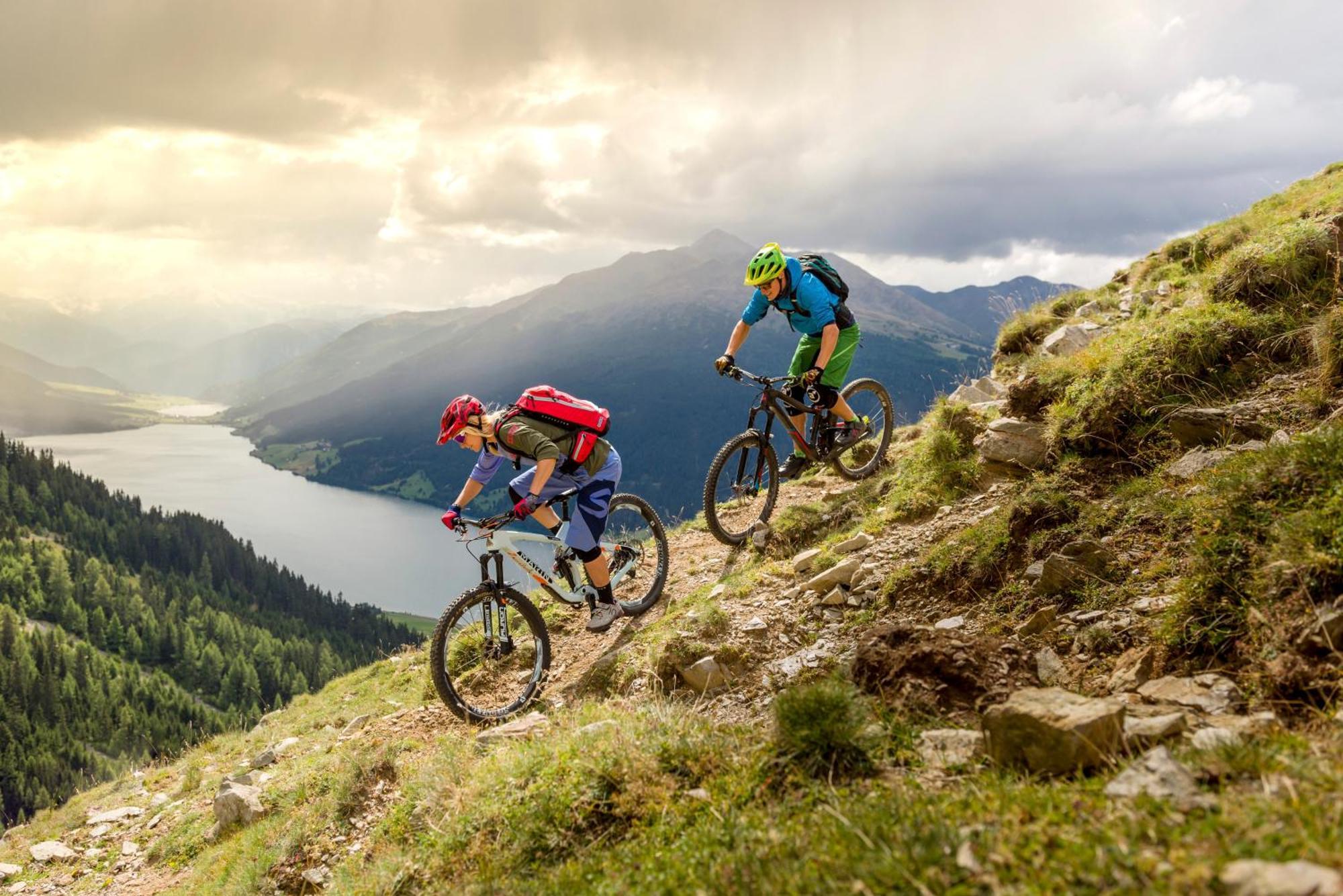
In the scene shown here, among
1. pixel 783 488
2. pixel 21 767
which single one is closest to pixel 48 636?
pixel 21 767

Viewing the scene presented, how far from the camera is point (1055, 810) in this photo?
3.05 m

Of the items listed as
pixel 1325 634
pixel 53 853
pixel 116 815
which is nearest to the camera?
pixel 1325 634

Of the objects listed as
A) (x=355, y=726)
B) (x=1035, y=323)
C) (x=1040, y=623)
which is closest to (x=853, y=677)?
(x=1040, y=623)

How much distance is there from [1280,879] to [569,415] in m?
7.57

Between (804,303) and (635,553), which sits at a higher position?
(804,303)

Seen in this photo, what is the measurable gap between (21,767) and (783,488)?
16557 centimetres

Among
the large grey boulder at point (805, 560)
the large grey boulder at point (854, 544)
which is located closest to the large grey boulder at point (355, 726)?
the large grey boulder at point (805, 560)

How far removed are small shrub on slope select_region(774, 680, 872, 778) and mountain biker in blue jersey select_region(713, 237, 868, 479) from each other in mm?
6563

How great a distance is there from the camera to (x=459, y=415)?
27.2ft

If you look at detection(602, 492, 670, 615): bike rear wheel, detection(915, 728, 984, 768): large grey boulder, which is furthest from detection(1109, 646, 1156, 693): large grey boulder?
detection(602, 492, 670, 615): bike rear wheel

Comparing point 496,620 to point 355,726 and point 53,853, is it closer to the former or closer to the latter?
point 355,726

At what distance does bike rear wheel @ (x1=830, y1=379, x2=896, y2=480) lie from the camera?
12273 mm

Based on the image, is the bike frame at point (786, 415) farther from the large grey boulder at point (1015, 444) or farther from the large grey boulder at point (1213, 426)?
the large grey boulder at point (1213, 426)

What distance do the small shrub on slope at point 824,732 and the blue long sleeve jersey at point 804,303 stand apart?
7174 mm
